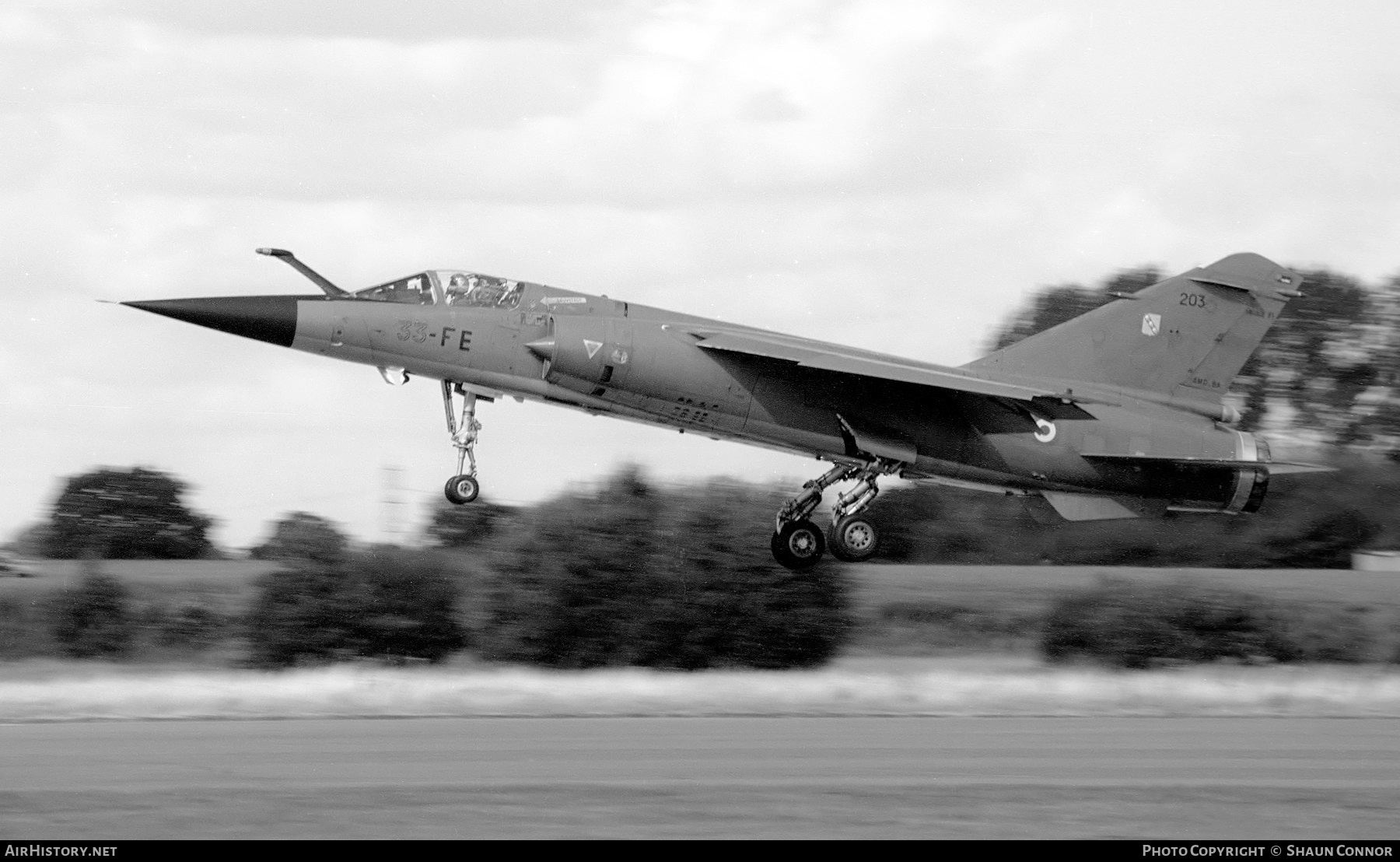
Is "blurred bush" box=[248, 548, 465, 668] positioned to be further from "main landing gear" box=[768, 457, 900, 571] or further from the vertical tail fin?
the vertical tail fin

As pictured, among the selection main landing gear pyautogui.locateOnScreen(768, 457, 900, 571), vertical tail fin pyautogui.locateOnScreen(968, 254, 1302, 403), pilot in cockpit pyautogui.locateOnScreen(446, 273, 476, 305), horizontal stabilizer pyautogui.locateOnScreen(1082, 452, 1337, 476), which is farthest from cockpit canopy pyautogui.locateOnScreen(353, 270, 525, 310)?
horizontal stabilizer pyautogui.locateOnScreen(1082, 452, 1337, 476)

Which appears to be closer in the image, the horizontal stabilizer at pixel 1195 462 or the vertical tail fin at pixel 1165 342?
the horizontal stabilizer at pixel 1195 462

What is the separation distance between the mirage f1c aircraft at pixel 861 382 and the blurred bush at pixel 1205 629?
10756 millimetres

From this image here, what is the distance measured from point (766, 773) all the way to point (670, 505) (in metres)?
17.5

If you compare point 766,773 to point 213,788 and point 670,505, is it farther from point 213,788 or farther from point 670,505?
point 670,505

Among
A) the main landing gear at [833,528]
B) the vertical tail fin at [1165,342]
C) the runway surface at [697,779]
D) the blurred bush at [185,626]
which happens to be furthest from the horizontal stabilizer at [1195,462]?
the blurred bush at [185,626]

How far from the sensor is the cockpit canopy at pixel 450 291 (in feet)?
66.8

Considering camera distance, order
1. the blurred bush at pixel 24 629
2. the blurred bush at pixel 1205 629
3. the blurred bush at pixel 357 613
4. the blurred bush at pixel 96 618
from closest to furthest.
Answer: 1. the blurred bush at pixel 1205 629
2. the blurred bush at pixel 357 613
3. the blurred bush at pixel 24 629
4. the blurred bush at pixel 96 618

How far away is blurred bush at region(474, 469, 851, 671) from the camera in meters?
34.3
